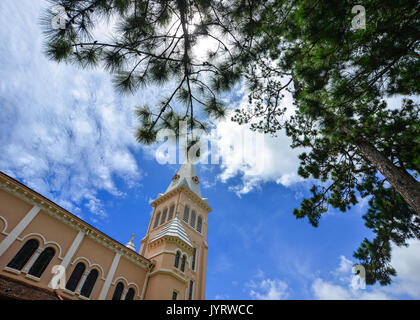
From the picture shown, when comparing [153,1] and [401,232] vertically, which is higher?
[153,1]

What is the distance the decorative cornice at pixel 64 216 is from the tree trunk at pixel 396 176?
16.6 m

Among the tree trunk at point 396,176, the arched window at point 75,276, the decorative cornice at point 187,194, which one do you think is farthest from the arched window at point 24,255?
the tree trunk at point 396,176

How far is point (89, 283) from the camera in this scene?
540 inches

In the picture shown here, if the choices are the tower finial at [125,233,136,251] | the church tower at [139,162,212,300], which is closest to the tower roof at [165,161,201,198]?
the church tower at [139,162,212,300]

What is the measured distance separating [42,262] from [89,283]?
10.8ft

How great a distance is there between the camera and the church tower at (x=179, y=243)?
15.4 m

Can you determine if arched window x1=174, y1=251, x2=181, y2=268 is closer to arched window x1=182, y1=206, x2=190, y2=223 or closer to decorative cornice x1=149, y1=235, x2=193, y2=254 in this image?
decorative cornice x1=149, y1=235, x2=193, y2=254

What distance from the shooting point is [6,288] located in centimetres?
785

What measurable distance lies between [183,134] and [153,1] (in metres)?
3.22

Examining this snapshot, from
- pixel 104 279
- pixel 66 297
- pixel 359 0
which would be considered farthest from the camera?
pixel 104 279

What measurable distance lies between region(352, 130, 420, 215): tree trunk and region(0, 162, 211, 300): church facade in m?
7.19
